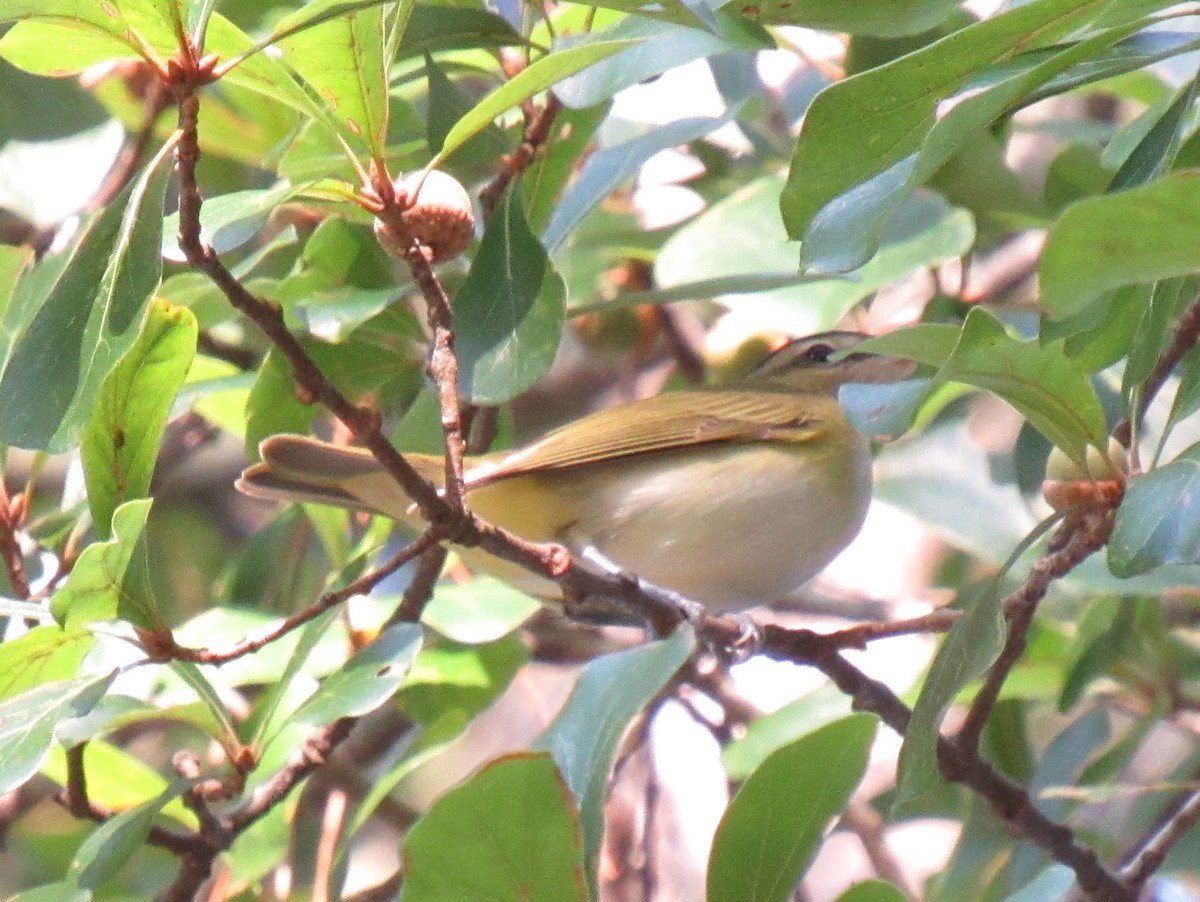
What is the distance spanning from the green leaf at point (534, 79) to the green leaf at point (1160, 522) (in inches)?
32.2

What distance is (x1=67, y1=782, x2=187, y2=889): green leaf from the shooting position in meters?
2.19

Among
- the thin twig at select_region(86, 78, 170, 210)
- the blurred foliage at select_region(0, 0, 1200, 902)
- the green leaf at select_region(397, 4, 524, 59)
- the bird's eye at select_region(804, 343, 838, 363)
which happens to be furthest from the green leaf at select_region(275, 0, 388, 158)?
the bird's eye at select_region(804, 343, 838, 363)

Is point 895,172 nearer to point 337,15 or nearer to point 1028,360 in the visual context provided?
point 1028,360

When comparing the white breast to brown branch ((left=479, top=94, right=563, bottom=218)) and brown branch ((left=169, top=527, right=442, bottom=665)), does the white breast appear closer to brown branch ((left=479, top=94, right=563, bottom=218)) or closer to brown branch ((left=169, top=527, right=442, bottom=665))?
brown branch ((left=479, top=94, right=563, bottom=218))

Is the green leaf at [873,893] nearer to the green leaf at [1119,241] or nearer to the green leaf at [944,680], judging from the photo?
the green leaf at [944,680]

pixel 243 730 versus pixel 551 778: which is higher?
pixel 551 778

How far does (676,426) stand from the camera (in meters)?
3.40

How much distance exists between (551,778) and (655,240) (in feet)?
6.85

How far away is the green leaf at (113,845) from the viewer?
2.19 m

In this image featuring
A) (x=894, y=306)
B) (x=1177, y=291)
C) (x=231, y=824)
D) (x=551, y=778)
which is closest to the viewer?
(x=551, y=778)

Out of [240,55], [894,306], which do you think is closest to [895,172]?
[240,55]

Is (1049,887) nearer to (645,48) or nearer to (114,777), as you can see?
(645,48)

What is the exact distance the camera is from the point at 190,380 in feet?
10.2

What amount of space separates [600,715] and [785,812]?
0.30 meters
